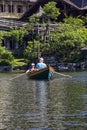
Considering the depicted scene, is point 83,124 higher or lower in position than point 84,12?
higher

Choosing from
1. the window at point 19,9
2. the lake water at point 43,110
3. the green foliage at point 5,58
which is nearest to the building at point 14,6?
the window at point 19,9

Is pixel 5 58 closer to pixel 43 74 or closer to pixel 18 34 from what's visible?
pixel 18 34

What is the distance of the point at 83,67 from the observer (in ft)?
283

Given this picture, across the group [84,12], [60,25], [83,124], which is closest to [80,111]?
[83,124]

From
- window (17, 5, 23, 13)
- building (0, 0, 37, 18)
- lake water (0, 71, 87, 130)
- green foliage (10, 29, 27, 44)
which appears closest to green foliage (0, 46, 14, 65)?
green foliage (10, 29, 27, 44)

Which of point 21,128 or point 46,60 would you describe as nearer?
point 21,128

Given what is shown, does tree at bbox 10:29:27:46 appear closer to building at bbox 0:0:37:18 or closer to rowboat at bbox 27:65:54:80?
building at bbox 0:0:37:18

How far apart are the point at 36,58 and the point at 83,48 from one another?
7.41 m

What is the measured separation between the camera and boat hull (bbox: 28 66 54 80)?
58.2 metres

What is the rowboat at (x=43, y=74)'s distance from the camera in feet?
191

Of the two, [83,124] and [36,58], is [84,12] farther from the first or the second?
[83,124]

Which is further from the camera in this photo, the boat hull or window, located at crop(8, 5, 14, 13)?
window, located at crop(8, 5, 14, 13)

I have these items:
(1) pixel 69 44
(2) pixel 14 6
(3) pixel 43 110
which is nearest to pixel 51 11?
(1) pixel 69 44

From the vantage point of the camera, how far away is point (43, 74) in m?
58.8
